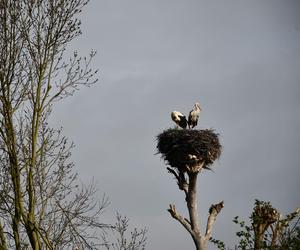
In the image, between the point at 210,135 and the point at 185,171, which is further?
the point at 210,135

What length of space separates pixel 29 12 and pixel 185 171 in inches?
231

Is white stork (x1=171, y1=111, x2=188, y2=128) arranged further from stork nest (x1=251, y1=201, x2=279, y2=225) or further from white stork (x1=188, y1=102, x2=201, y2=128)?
stork nest (x1=251, y1=201, x2=279, y2=225)

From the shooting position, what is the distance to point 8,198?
8781mm

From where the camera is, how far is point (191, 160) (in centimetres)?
1344

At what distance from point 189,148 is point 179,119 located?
7.77 ft

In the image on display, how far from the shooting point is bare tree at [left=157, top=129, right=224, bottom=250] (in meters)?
12.5

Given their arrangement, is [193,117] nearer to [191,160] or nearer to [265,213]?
[191,160]

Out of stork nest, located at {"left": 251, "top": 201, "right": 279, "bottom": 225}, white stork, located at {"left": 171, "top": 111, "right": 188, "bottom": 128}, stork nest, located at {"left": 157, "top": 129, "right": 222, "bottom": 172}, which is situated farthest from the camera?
white stork, located at {"left": 171, "top": 111, "right": 188, "bottom": 128}

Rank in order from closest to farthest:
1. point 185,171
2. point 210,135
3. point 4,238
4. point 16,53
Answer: point 4,238 < point 16,53 < point 185,171 < point 210,135

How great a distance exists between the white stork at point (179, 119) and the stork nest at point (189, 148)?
4.81ft

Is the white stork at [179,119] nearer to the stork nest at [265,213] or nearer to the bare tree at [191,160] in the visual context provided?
the bare tree at [191,160]

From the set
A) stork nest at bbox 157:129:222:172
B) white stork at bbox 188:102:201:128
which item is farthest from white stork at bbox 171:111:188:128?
stork nest at bbox 157:129:222:172

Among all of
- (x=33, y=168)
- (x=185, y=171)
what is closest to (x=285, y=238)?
(x=185, y=171)

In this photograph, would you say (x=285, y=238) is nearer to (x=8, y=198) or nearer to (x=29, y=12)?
(x=8, y=198)
